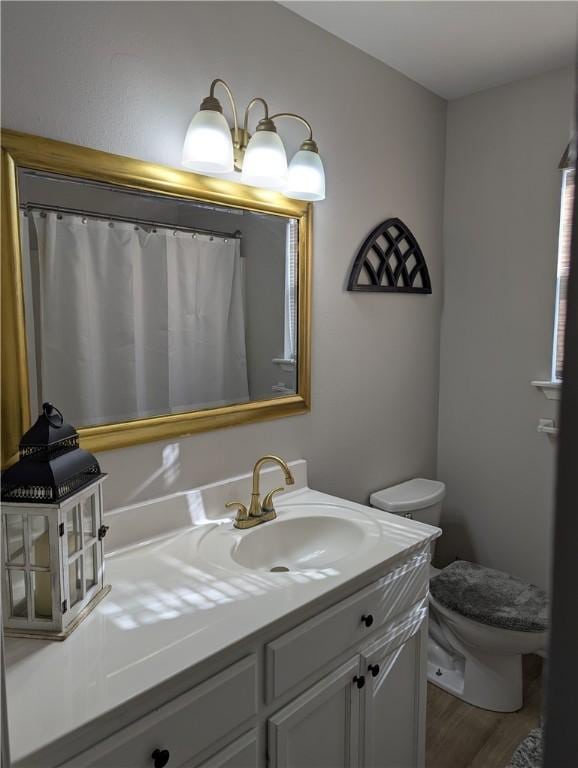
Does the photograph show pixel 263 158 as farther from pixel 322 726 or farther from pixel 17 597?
pixel 322 726

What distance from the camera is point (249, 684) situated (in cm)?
112

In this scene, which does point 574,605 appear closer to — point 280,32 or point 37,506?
point 37,506

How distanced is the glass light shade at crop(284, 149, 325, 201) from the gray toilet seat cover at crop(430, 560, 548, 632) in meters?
1.50

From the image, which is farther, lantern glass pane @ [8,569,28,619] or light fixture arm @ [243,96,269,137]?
light fixture arm @ [243,96,269,137]

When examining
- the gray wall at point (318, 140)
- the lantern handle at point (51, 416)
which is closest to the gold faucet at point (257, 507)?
the gray wall at point (318, 140)

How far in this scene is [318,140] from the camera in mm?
1906

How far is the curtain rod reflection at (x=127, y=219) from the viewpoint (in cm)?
127

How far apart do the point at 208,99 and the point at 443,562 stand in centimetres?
224

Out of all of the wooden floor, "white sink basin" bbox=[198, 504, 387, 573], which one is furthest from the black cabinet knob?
the wooden floor

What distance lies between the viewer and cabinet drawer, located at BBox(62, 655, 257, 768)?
90 centimetres

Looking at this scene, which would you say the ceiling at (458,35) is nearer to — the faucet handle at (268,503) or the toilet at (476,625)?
the faucet handle at (268,503)

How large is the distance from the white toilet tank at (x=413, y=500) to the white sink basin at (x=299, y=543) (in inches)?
21.6

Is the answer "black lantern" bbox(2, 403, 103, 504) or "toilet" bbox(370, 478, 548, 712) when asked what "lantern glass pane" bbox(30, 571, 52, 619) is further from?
"toilet" bbox(370, 478, 548, 712)

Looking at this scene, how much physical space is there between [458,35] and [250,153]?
99 centimetres
